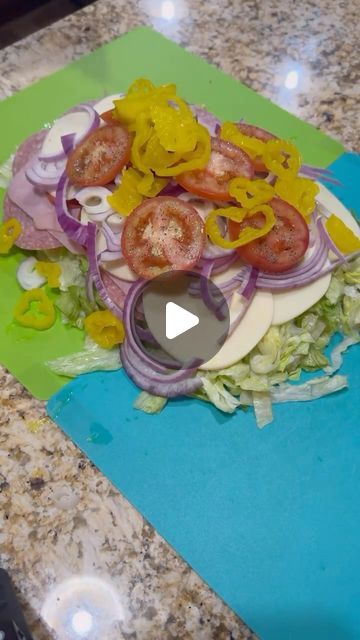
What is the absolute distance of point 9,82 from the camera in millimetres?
2139

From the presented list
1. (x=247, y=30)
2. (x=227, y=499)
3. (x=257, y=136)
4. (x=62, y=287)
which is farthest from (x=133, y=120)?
(x=247, y=30)

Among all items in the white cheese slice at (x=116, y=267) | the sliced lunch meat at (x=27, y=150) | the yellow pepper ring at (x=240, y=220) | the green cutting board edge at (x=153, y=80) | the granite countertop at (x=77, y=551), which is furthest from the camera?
the green cutting board edge at (x=153, y=80)

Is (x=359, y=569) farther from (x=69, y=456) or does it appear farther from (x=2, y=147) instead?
(x=2, y=147)

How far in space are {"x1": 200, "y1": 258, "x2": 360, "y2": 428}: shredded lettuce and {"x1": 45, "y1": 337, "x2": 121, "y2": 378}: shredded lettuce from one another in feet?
0.74

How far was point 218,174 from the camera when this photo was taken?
1.50 metres

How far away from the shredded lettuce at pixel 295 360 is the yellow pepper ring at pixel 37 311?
0.42 meters

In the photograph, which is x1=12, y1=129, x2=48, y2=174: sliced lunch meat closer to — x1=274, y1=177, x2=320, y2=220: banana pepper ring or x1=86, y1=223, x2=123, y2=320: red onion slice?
x1=86, y1=223, x2=123, y2=320: red onion slice

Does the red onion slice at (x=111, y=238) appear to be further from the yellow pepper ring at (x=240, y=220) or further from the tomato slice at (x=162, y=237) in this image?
the yellow pepper ring at (x=240, y=220)

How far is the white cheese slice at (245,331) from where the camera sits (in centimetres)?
149

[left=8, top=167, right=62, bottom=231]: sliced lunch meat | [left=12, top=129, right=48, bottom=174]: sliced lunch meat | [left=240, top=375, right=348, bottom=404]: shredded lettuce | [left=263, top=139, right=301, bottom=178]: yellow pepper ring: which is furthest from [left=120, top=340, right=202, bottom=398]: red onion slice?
[left=12, top=129, right=48, bottom=174]: sliced lunch meat

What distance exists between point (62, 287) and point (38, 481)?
491 mm

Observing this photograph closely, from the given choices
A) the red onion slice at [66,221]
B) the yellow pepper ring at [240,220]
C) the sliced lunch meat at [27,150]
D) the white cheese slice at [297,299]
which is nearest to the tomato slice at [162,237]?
the yellow pepper ring at [240,220]

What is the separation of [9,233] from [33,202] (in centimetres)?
Result: 10

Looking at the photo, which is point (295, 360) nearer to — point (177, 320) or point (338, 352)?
point (338, 352)
